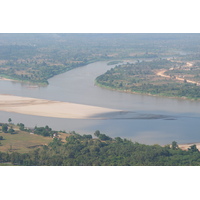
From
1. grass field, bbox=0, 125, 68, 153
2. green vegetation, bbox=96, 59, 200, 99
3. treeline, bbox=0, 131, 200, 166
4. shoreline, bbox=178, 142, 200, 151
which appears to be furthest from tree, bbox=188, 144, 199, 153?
green vegetation, bbox=96, 59, 200, 99

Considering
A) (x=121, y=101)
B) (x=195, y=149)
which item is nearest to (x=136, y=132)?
(x=195, y=149)

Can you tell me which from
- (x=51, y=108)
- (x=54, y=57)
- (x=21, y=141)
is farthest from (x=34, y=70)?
(x=21, y=141)

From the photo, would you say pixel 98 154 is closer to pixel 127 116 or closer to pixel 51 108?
pixel 127 116

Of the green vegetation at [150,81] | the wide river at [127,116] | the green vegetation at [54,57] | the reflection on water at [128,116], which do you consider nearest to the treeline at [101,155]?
the wide river at [127,116]

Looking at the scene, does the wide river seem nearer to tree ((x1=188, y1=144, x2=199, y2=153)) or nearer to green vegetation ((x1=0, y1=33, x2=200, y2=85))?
tree ((x1=188, y1=144, x2=199, y2=153))

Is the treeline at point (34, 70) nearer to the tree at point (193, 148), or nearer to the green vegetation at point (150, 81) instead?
the green vegetation at point (150, 81)

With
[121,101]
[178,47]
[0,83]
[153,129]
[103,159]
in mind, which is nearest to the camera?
[103,159]

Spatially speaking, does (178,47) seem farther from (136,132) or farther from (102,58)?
(136,132)
